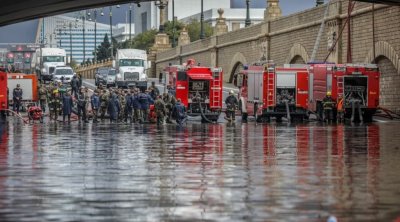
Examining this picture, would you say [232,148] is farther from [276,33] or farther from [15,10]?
[276,33]

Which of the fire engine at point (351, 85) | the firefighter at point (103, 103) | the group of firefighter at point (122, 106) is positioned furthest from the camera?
the firefighter at point (103, 103)

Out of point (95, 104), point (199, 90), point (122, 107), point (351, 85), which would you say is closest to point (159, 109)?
point (199, 90)

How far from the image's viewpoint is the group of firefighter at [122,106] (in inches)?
1961

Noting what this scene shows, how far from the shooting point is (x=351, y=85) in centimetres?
5206

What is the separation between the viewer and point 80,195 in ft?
56.1

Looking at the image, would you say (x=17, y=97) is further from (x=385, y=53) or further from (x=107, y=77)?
(x=107, y=77)

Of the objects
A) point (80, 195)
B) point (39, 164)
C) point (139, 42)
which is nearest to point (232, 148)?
point (39, 164)

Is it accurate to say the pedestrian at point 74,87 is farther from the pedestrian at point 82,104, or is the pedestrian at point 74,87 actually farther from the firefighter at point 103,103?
the pedestrian at point 82,104

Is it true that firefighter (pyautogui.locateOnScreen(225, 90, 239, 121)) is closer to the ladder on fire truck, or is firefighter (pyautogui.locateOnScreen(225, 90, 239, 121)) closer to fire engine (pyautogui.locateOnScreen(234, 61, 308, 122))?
the ladder on fire truck

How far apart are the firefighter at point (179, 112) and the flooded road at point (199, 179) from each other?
559 inches

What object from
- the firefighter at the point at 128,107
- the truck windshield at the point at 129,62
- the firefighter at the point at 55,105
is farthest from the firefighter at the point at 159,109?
the truck windshield at the point at 129,62

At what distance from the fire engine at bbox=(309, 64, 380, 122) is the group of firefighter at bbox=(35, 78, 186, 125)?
6904 millimetres

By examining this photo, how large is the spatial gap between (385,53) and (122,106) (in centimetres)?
1359

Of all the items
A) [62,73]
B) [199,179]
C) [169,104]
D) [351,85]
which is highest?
[62,73]
